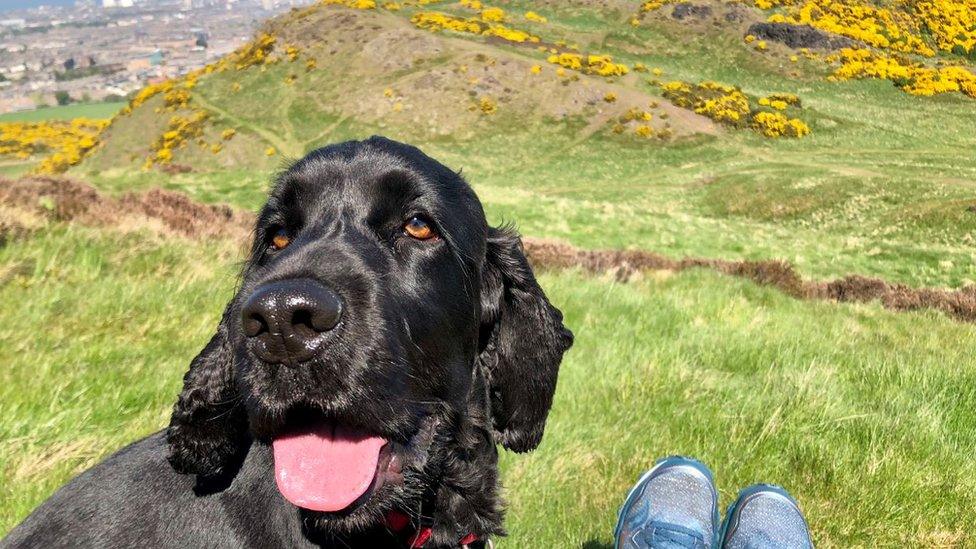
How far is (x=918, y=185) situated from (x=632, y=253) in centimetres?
2424

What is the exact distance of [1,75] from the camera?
190 meters

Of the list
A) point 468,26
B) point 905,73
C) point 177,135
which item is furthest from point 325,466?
point 905,73

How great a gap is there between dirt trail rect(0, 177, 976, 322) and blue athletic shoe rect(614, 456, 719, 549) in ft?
21.7

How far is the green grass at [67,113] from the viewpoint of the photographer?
99.6 m

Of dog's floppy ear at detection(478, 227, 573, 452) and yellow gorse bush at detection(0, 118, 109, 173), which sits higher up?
dog's floppy ear at detection(478, 227, 573, 452)

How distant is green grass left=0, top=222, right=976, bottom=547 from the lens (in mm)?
3389

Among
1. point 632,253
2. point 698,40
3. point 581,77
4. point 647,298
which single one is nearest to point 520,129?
point 581,77

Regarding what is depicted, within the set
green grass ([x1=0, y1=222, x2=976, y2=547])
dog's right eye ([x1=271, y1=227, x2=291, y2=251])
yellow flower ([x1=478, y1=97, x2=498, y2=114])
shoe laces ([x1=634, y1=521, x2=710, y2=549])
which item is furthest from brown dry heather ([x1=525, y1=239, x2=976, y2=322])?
yellow flower ([x1=478, y1=97, x2=498, y2=114])

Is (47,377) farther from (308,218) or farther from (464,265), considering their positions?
(464,265)

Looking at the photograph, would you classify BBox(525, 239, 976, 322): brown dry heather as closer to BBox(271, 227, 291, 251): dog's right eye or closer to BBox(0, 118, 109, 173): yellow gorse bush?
BBox(271, 227, 291, 251): dog's right eye

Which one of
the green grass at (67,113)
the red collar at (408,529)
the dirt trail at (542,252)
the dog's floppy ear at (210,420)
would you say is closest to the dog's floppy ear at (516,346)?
the red collar at (408,529)

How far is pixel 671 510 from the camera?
3.22 m

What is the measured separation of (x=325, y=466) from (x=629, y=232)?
18209 mm

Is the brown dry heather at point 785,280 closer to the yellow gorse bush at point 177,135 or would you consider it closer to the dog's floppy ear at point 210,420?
the dog's floppy ear at point 210,420
